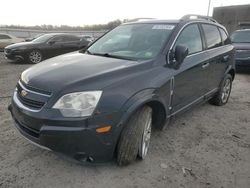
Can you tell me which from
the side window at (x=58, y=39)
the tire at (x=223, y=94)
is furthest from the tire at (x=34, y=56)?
the tire at (x=223, y=94)

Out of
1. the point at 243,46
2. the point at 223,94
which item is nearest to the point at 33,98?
the point at 223,94

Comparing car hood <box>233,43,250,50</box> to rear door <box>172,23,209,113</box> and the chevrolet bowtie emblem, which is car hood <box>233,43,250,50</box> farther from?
the chevrolet bowtie emblem

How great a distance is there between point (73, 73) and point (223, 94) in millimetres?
3716

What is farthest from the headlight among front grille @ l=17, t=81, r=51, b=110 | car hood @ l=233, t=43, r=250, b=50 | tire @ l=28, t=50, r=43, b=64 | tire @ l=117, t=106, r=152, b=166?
tire @ l=28, t=50, r=43, b=64

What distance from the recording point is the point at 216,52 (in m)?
4.54

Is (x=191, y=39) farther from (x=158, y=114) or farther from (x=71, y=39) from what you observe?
(x=71, y=39)

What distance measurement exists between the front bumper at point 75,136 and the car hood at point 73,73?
0.33 metres

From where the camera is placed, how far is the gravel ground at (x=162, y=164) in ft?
8.84

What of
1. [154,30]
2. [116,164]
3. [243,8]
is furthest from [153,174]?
[243,8]

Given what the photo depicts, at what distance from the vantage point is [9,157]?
10.1ft

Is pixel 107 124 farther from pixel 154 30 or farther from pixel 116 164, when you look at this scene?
pixel 154 30

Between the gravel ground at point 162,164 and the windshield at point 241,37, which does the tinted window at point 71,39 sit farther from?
the gravel ground at point 162,164

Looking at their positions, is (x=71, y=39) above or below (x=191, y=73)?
below

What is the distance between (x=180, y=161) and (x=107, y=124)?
1.24 m
